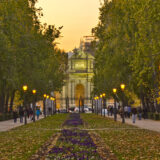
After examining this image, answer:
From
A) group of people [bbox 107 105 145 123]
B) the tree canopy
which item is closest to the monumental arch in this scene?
group of people [bbox 107 105 145 123]

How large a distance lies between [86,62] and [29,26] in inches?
4885

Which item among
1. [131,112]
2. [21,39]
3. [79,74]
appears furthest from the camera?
[79,74]

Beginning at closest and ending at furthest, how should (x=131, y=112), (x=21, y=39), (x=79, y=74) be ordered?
(x=21, y=39)
(x=131, y=112)
(x=79, y=74)

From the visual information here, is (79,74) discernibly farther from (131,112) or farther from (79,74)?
(131,112)

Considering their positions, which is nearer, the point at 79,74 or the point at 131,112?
the point at 131,112

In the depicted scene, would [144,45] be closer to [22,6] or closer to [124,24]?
[124,24]

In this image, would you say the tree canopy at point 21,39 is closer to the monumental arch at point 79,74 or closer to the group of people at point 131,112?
the group of people at point 131,112

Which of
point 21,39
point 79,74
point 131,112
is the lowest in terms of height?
point 131,112

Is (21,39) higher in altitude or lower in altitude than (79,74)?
lower

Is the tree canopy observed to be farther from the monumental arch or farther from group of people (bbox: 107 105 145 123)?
the monumental arch

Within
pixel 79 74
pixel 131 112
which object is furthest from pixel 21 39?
pixel 79 74

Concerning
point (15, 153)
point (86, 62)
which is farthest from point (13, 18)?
point (86, 62)

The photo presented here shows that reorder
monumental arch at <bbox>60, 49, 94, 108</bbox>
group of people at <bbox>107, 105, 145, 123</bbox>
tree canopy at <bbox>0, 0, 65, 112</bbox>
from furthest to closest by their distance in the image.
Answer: monumental arch at <bbox>60, 49, 94, 108</bbox>
group of people at <bbox>107, 105, 145, 123</bbox>
tree canopy at <bbox>0, 0, 65, 112</bbox>

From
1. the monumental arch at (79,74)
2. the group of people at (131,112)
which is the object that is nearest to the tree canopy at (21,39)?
the group of people at (131,112)
